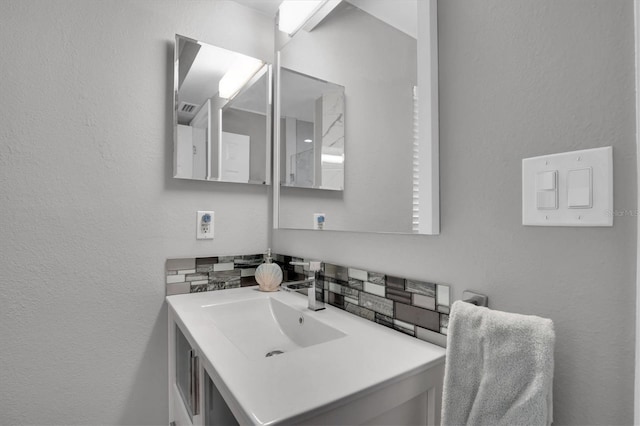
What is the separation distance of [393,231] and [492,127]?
0.37 meters

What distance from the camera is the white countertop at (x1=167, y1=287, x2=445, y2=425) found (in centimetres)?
56

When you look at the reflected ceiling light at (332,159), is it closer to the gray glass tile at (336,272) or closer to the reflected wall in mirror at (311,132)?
the reflected wall in mirror at (311,132)

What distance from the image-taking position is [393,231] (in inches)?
37.2

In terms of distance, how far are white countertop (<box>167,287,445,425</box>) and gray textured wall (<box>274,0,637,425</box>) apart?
0.21m

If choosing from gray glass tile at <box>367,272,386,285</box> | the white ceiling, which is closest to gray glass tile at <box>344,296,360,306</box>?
gray glass tile at <box>367,272,386,285</box>

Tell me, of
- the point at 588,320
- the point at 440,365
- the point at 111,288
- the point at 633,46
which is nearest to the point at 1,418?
the point at 111,288

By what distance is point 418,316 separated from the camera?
0.88 meters

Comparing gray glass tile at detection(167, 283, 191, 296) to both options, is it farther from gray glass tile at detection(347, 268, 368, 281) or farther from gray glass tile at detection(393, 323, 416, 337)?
gray glass tile at detection(393, 323, 416, 337)

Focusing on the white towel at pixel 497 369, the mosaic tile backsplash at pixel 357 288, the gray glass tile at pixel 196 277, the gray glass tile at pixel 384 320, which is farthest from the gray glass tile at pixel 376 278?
the gray glass tile at pixel 196 277

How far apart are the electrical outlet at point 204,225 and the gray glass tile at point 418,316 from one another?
3.00 feet

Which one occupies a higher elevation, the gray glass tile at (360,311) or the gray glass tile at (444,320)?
the gray glass tile at (444,320)

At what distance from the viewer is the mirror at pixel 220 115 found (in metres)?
1.38

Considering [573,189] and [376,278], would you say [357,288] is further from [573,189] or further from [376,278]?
[573,189]

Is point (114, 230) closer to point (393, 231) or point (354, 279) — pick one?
point (354, 279)
